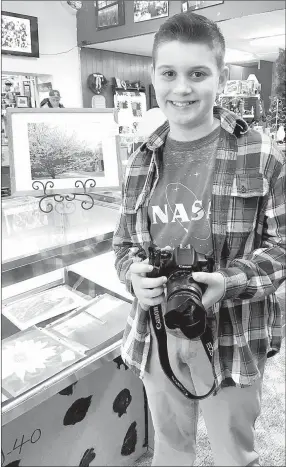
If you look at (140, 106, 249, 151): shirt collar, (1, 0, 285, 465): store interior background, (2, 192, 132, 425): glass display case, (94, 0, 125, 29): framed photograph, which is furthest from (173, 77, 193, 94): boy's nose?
(94, 0, 125, 29): framed photograph

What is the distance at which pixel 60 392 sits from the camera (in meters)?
1.14

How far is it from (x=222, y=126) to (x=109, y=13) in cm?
423

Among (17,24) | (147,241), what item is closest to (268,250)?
(147,241)

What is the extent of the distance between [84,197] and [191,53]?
922 mm

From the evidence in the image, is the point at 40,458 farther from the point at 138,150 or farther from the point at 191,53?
the point at 191,53

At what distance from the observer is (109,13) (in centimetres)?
438

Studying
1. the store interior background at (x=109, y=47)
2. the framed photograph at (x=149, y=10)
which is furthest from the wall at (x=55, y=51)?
the framed photograph at (x=149, y=10)

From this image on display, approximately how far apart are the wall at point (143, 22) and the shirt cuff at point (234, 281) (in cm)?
322

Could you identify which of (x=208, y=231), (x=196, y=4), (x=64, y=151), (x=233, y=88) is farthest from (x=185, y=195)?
(x=196, y=4)

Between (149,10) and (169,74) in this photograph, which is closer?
(169,74)

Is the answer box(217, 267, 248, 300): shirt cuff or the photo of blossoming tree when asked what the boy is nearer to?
box(217, 267, 248, 300): shirt cuff

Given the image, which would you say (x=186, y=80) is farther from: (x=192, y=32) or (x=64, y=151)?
(x=64, y=151)

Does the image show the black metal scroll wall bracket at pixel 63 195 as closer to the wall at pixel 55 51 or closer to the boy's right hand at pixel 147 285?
the boy's right hand at pixel 147 285

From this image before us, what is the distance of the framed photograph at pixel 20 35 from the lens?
13.8ft
